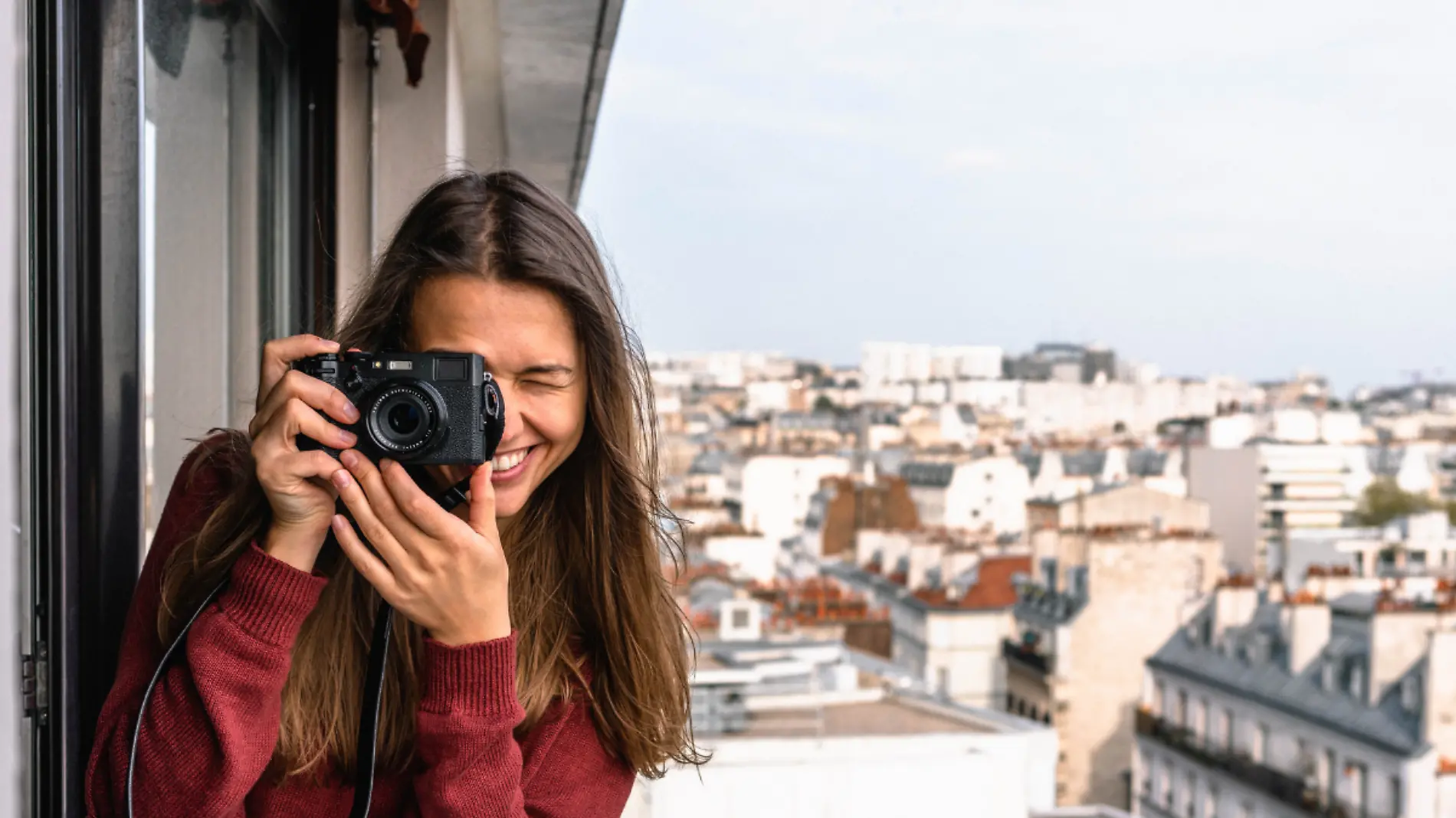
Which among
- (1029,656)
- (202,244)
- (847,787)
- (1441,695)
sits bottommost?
(1029,656)

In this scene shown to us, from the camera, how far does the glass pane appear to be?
97 centimetres

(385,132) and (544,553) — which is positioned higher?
(385,132)

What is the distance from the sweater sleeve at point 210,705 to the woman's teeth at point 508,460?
14 centimetres

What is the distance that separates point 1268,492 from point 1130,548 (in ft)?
4.06

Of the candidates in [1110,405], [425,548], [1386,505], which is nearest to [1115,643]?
[1110,405]

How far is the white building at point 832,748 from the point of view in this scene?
448 centimetres

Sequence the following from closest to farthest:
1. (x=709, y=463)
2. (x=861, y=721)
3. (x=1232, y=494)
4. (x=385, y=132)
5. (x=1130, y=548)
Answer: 1. (x=385, y=132)
2. (x=861, y=721)
3. (x=709, y=463)
4. (x=1232, y=494)
5. (x=1130, y=548)

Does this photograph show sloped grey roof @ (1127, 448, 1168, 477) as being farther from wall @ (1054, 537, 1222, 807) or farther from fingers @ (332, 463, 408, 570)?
fingers @ (332, 463, 408, 570)

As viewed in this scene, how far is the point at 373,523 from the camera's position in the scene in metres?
0.63

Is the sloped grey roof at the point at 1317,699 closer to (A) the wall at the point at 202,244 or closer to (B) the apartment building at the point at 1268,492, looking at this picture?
(B) the apartment building at the point at 1268,492

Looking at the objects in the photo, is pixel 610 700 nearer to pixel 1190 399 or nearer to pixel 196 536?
pixel 196 536

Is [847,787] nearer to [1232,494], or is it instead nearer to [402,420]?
[402,420]

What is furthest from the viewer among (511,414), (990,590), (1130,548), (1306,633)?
(990,590)

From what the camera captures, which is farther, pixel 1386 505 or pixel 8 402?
pixel 1386 505
